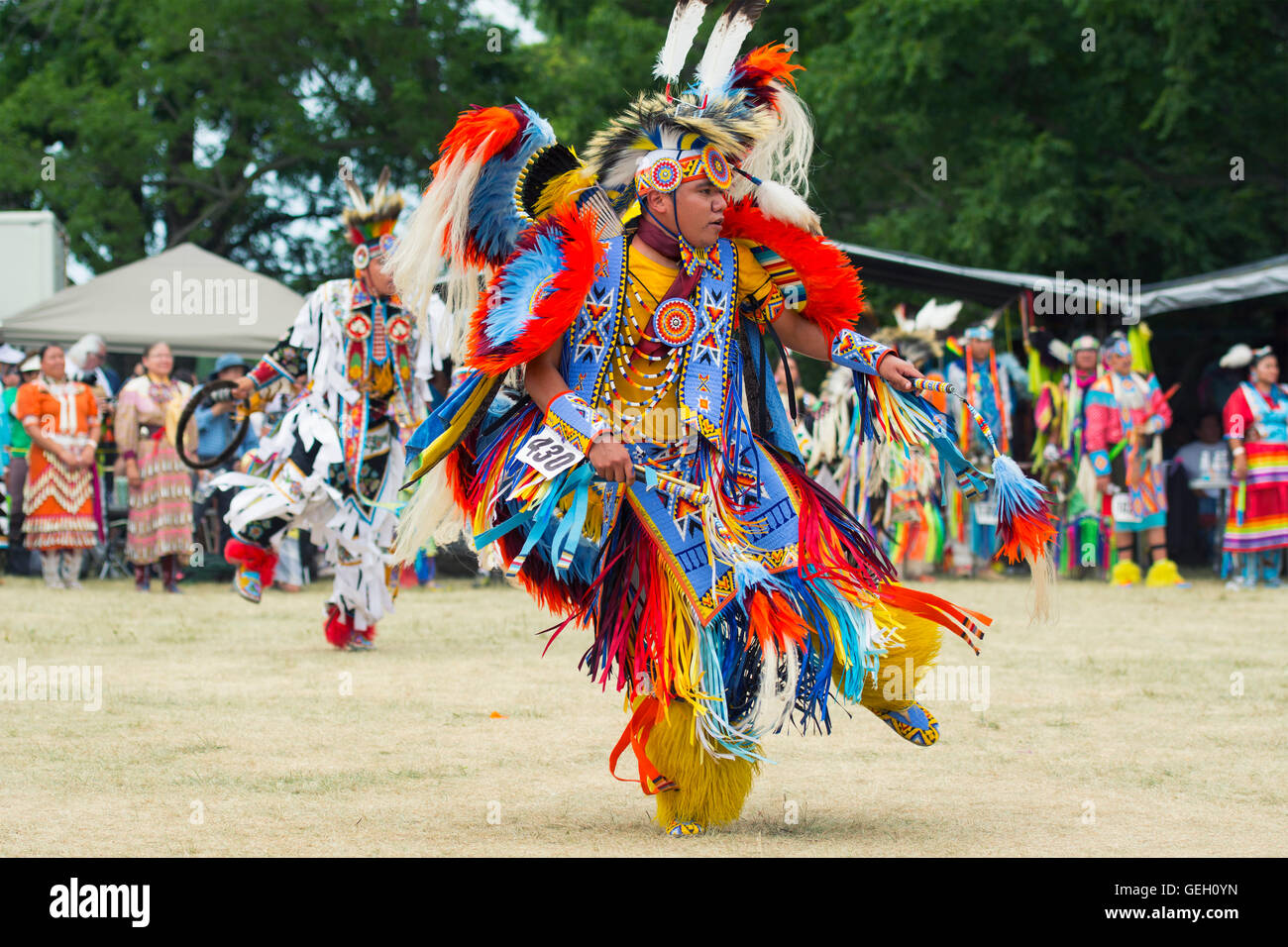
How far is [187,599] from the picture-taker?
12.1 metres

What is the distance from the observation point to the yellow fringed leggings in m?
4.40

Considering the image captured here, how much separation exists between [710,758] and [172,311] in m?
11.9

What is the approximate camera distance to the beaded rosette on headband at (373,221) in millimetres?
8016

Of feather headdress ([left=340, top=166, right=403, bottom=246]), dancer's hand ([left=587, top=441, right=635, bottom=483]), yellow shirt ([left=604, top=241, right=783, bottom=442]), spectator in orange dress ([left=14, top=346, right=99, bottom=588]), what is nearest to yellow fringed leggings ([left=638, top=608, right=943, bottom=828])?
dancer's hand ([left=587, top=441, right=635, bottom=483])

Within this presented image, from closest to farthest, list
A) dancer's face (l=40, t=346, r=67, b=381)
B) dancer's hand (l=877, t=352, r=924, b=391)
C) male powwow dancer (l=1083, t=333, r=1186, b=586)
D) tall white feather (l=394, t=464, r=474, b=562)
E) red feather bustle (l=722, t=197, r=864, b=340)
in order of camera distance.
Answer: dancer's hand (l=877, t=352, r=924, b=391) → red feather bustle (l=722, t=197, r=864, b=340) → tall white feather (l=394, t=464, r=474, b=562) → dancer's face (l=40, t=346, r=67, b=381) → male powwow dancer (l=1083, t=333, r=1186, b=586)

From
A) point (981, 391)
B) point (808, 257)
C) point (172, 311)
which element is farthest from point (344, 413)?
point (172, 311)

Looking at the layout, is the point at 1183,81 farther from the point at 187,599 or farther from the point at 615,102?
the point at 187,599

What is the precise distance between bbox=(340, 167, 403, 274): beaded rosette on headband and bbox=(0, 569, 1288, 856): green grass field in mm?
1991

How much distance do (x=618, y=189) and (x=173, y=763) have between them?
235cm

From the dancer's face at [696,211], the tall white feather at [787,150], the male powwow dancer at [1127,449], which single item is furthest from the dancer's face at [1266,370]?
the dancer's face at [696,211]

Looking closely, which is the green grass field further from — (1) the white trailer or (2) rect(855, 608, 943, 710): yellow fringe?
(1) the white trailer

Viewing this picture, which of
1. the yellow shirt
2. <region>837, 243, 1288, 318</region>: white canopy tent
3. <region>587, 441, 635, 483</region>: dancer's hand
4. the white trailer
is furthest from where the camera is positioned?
the white trailer

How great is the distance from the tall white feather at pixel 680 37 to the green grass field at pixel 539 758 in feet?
6.80

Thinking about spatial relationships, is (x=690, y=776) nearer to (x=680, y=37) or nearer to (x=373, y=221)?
(x=680, y=37)
